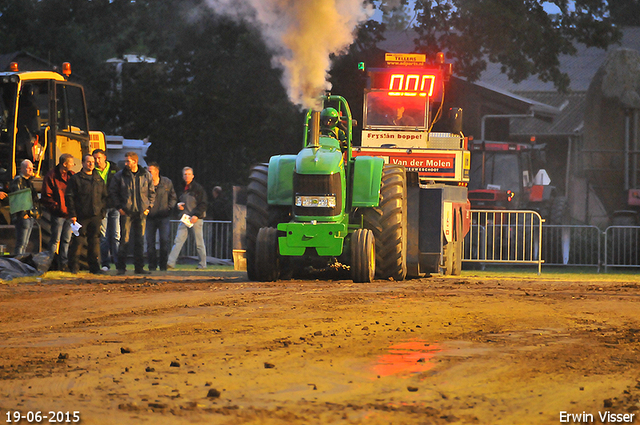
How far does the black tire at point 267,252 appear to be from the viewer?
13.4 meters

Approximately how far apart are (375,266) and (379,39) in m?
14.0

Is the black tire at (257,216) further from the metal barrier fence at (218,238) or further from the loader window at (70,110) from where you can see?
the metal barrier fence at (218,238)

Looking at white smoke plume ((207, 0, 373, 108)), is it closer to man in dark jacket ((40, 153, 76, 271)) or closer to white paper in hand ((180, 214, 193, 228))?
white paper in hand ((180, 214, 193, 228))

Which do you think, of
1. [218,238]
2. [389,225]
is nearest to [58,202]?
[389,225]

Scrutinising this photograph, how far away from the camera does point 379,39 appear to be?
26.7 metres

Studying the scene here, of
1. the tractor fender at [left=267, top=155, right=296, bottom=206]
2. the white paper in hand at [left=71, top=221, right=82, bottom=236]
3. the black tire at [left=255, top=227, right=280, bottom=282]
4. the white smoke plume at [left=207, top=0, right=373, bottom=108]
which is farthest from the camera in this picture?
the white smoke plume at [left=207, top=0, right=373, bottom=108]

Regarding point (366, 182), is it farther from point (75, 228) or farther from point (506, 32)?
point (506, 32)

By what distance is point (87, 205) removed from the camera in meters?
15.1

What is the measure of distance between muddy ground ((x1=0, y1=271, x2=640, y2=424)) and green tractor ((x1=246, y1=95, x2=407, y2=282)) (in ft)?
3.60

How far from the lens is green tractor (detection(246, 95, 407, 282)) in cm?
1305

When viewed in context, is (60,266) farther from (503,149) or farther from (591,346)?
(503,149)

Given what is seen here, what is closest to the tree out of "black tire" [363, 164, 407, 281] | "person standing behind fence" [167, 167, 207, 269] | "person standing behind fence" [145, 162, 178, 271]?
"person standing behind fence" [167, 167, 207, 269]

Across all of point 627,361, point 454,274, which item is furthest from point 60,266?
point 627,361

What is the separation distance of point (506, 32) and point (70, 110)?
13.5 metres
